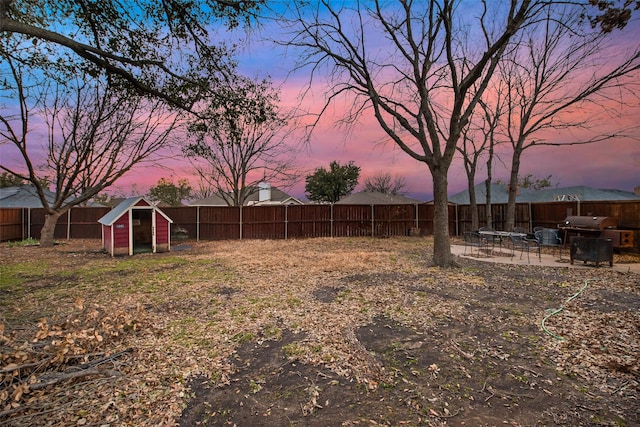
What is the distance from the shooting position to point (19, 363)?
2.83 meters

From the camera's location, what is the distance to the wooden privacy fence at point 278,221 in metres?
17.0

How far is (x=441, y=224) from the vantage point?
27.7 feet

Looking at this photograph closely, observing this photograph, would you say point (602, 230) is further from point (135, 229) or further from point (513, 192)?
point (135, 229)

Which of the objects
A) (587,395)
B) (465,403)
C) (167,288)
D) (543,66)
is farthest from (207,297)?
(543,66)

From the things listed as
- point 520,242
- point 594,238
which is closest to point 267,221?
point 520,242

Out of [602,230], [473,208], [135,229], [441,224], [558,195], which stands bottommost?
[602,230]

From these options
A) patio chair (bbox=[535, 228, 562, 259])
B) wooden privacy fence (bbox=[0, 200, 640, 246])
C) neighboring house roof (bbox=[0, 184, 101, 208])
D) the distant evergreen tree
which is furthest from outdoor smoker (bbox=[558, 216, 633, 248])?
neighboring house roof (bbox=[0, 184, 101, 208])

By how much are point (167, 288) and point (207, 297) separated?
1241mm

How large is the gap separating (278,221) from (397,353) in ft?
47.3

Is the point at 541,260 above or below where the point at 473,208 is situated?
below

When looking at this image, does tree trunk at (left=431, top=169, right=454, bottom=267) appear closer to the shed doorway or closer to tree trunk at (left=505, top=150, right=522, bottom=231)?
tree trunk at (left=505, top=150, right=522, bottom=231)

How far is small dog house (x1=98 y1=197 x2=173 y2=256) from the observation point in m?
11.4

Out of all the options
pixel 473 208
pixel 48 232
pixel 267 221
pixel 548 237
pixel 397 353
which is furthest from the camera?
pixel 267 221

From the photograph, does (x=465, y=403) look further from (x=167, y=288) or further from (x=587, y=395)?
(x=167, y=288)
